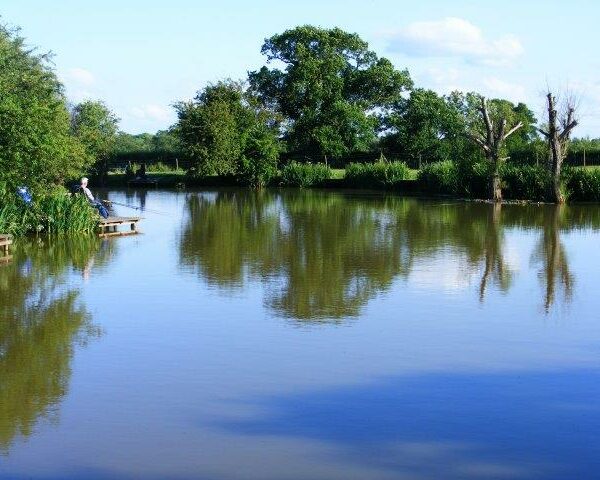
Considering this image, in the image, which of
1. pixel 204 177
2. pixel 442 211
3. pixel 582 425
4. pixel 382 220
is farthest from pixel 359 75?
pixel 582 425

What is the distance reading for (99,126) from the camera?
66.4m

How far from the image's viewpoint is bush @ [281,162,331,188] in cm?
5806

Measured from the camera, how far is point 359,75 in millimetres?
66500

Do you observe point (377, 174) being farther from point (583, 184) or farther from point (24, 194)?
point (24, 194)

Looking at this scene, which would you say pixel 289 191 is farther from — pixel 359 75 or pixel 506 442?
pixel 506 442

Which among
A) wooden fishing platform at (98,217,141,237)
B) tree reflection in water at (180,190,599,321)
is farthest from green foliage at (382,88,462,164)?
wooden fishing platform at (98,217,141,237)

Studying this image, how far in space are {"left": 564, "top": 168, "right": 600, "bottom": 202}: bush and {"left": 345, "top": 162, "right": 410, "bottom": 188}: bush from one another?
12720 millimetres

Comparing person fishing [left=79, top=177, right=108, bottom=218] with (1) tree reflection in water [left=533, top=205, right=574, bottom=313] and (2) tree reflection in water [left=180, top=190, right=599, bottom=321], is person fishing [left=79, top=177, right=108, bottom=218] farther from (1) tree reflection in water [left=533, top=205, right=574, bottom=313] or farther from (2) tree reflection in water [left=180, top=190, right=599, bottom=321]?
(1) tree reflection in water [left=533, top=205, right=574, bottom=313]

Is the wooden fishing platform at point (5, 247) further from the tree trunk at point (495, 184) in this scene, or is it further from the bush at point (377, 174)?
the bush at point (377, 174)

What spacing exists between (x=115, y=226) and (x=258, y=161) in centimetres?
3070

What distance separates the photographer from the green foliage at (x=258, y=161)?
58.3 m

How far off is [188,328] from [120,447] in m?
4.99

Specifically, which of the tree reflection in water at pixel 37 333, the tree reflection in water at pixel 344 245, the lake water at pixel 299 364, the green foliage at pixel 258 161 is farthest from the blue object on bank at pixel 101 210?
the green foliage at pixel 258 161

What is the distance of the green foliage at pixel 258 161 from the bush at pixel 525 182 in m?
18.2
